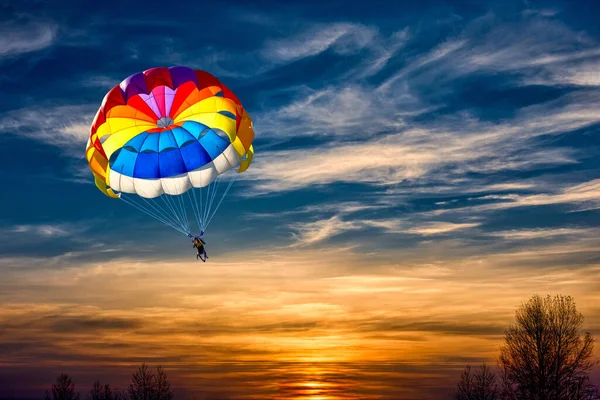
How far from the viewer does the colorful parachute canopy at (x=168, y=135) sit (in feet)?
129

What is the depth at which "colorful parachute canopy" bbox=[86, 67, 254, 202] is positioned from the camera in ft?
129

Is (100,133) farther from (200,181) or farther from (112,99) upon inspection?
(200,181)

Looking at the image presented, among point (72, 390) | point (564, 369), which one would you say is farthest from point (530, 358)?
point (72, 390)

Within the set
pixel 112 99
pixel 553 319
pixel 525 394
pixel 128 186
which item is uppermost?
pixel 112 99

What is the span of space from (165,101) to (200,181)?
5261 millimetres

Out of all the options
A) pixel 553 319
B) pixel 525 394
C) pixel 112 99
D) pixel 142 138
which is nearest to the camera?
pixel 112 99

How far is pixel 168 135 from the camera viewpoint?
4128 centimetres

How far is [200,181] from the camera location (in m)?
42.6

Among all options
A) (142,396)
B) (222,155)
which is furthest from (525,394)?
(142,396)

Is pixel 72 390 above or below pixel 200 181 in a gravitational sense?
below

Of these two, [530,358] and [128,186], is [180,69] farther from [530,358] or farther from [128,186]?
[530,358]

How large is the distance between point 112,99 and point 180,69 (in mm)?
4057

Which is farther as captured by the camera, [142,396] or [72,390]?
[72,390]

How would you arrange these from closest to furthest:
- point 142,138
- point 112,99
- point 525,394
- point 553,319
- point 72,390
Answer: point 112,99
point 142,138
point 525,394
point 553,319
point 72,390
